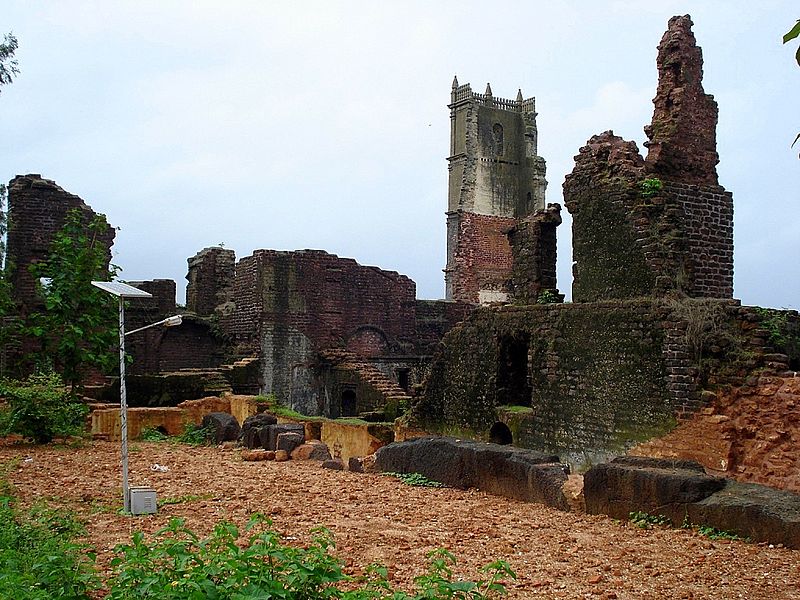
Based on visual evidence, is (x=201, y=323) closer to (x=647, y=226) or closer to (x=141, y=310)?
(x=141, y=310)

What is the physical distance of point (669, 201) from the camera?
43.4 feet

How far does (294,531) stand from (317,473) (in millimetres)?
3725

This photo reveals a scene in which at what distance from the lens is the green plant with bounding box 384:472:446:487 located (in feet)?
32.0

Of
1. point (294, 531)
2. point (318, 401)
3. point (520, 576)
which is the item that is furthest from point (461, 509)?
point (318, 401)

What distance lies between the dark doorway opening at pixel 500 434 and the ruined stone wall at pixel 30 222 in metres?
12.3

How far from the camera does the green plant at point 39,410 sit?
43.1ft

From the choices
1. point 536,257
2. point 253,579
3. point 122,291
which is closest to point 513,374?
point 536,257

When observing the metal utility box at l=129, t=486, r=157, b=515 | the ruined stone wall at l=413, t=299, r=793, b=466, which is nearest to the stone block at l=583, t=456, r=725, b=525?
the ruined stone wall at l=413, t=299, r=793, b=466

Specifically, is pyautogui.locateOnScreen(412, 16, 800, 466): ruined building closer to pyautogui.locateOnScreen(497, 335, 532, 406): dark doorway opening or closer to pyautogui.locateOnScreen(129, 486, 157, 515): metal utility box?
pyautogui.locateOnScreen(497, 335, 532, 406): dark doorway opening

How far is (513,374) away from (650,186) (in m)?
4.01

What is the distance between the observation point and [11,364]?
71.1ft

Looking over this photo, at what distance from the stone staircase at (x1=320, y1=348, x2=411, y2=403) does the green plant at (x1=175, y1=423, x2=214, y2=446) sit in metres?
6.49

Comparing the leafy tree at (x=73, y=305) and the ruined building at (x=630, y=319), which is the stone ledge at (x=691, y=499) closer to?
the ruined building at (x=630, y=319)

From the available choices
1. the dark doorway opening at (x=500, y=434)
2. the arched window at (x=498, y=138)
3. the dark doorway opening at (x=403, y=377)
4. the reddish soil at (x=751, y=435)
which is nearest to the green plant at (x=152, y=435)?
the dark doorway opening at (x=500, y=434)
